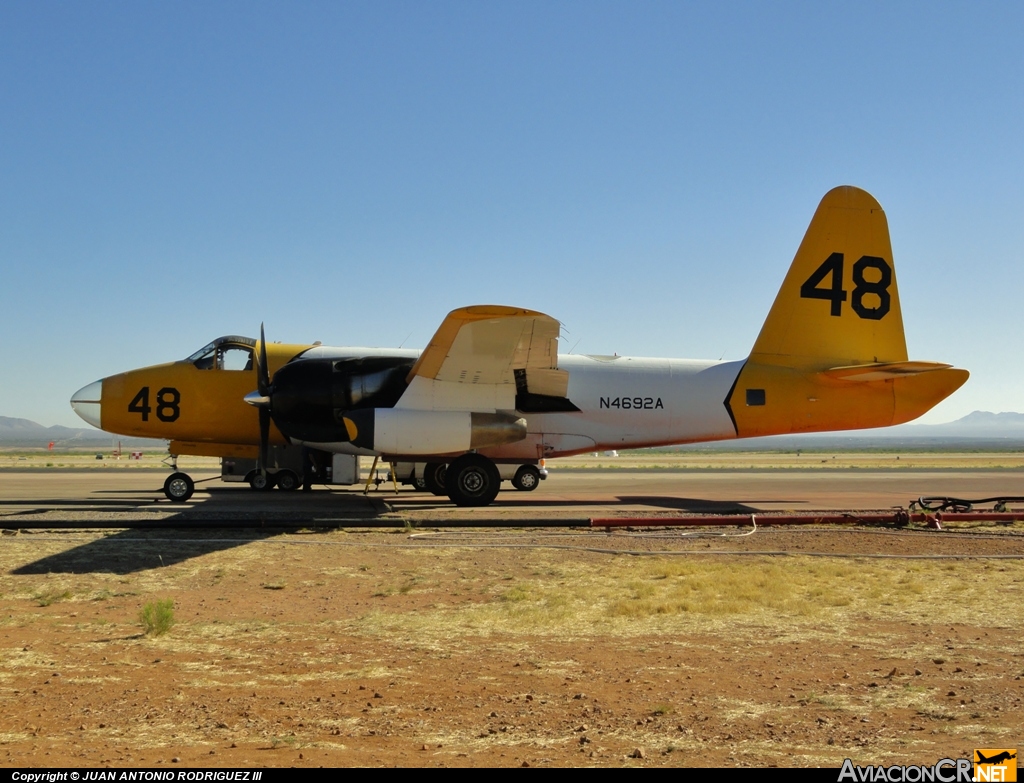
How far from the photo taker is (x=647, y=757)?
4430 mm

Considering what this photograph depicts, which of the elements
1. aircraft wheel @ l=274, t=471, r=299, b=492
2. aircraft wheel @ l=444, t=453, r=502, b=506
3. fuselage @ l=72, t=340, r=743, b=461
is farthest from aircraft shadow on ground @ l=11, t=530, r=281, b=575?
aircraft wheel @ l=274, t=471, r=299, b=492

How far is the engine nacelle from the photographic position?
1691 cm

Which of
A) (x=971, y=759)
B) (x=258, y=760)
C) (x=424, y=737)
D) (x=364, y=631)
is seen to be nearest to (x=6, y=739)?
(x=258, y=760)

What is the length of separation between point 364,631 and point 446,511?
9194mm

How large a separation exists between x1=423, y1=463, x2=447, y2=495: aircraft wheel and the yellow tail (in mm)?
7437

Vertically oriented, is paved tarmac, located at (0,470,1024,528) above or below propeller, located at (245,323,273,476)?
below

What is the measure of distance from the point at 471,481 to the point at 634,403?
4.74m

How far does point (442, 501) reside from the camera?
69.7ft

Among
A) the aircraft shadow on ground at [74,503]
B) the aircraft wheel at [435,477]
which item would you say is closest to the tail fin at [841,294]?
the aircraft wheel at [435,477]

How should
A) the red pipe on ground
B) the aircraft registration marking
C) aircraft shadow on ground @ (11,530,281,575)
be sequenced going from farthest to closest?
1. the aircraft registration marking
2. the red pipe on ground
3. aircraft shadow on ground @ (11,530,281,575)

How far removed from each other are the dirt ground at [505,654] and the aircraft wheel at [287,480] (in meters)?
11.8

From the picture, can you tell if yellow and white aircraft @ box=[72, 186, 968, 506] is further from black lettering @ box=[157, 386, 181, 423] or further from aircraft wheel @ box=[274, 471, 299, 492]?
aircraft wheel @ box=[274, 471, 299, 492]

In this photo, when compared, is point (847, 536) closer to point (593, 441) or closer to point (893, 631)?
point (893, 631)

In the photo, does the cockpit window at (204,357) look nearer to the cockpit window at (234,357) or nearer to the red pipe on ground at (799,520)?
the cockpit window at (234,357)
